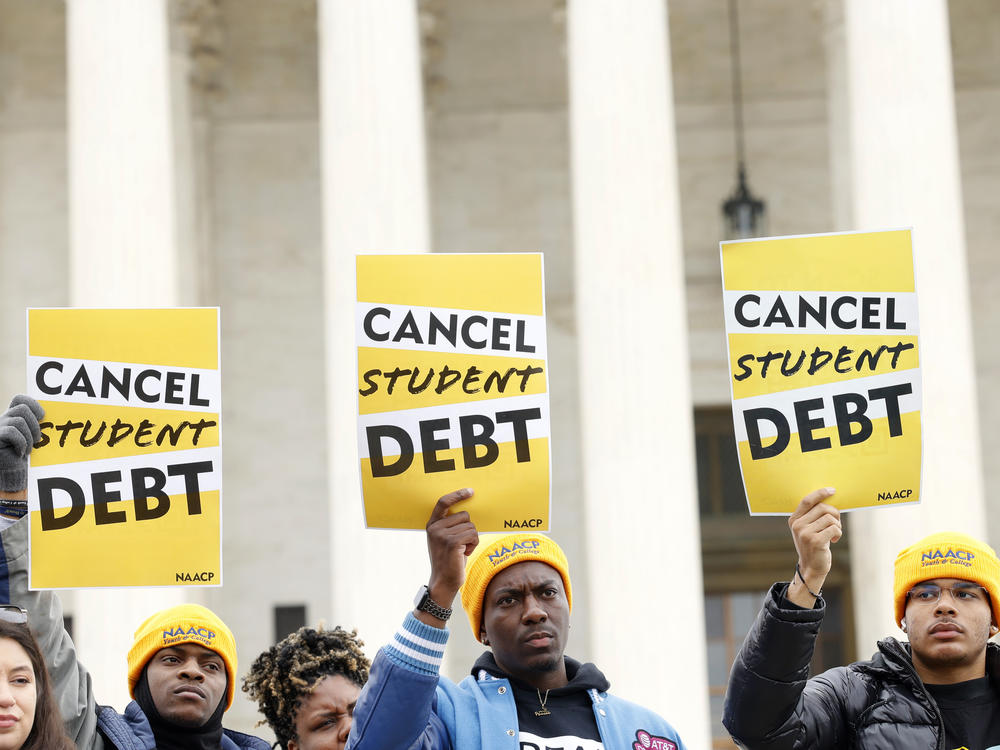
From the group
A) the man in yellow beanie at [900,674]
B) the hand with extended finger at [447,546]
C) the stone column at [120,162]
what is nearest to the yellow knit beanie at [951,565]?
the man in yellow beanie at [900,674]

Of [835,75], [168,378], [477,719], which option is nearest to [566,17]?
[835,75]

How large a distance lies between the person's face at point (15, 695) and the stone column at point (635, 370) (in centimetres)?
1588

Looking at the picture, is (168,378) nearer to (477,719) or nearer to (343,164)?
(477,719)

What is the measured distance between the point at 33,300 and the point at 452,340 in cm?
2368

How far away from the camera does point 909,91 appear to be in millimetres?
23141

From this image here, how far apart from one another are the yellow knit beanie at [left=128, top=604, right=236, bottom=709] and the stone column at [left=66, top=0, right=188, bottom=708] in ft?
50.0

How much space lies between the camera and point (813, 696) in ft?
22.9

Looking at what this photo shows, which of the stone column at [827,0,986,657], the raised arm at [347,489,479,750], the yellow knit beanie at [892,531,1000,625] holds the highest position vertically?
the stone column at [827,0,986,657]

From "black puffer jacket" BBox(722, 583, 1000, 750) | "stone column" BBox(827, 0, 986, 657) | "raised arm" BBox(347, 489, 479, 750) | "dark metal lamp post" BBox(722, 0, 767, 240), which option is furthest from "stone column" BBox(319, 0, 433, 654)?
"raised arm" BBox(347, 489, 479, 750)

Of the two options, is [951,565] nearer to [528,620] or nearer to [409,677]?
[528,620]

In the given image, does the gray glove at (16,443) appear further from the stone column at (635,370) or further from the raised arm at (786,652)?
the stone column at (635,370)

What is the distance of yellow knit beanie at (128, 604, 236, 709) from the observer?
7590 millimetres

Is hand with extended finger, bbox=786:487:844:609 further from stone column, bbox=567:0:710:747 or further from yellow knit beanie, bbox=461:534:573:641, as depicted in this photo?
stone column, bbox=567:0:710:747

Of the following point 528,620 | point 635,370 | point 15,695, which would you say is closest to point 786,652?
point 528,620
